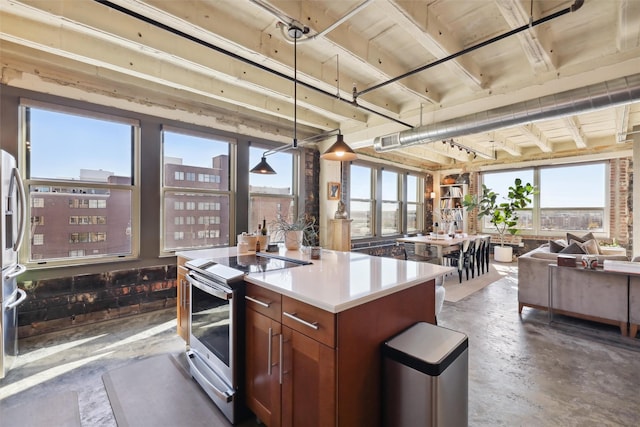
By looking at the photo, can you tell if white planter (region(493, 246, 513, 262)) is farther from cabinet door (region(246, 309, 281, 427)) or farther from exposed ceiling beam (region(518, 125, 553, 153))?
cabinet door (region(246, 309, 281, 427))

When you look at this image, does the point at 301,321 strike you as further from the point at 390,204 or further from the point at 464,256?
the point at 390,204

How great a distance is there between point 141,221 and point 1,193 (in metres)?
1.50

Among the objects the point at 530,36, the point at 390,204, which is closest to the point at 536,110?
the point at 530,36

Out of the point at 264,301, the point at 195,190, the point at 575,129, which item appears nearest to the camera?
the point at 264,301

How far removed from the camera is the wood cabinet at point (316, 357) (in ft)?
4.31

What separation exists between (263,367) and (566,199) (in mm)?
8492

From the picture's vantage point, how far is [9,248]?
2.29 meters

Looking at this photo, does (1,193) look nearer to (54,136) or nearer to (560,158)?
(54,136)

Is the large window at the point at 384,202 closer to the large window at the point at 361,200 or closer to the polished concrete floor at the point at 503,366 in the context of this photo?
the large window at the point at 361,200

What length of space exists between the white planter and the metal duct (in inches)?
192

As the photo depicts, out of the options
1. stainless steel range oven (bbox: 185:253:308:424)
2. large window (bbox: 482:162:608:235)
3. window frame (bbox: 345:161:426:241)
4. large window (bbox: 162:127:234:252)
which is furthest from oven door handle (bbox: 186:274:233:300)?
large window (bbox: 482:162:608:235)

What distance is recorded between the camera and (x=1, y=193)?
218 cm

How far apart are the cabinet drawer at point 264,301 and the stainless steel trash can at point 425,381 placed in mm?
627

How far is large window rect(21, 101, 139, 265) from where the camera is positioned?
305 cm
